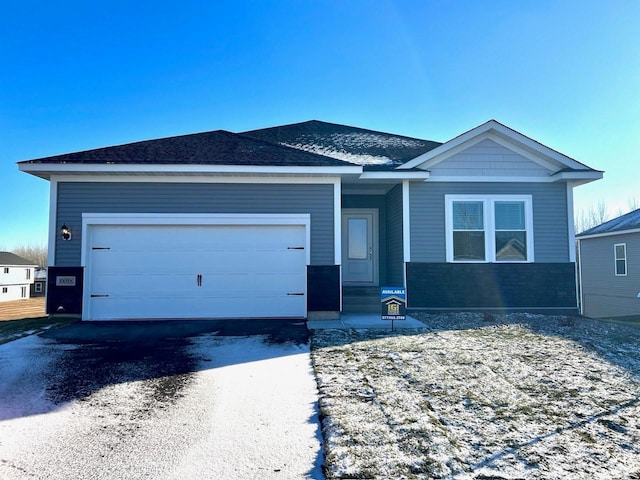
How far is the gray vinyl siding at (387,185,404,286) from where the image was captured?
927 centimetres

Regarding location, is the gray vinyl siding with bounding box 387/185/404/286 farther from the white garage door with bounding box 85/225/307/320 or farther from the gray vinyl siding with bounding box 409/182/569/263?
the white garage door with bounding box 85/225/307/320

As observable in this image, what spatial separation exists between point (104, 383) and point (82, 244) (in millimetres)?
4773

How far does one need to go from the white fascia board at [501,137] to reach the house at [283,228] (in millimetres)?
31

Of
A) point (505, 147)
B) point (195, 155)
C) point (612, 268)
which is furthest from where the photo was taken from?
point (612, 268)

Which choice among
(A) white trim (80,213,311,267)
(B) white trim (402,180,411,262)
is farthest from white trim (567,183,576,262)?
(A) white trim (80,213,311,267)

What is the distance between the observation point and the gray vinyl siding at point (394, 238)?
30.4 feet

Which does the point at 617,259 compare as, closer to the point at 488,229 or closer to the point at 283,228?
the point at 488,229

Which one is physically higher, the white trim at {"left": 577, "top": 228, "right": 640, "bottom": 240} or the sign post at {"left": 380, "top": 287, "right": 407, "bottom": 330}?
the white trim at {"left": 577, "top": 228, "right": 640, "bottom": 240}

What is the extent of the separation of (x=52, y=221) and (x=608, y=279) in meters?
20.5

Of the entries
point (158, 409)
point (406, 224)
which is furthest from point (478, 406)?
point (406, 224)

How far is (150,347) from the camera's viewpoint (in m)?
5.71

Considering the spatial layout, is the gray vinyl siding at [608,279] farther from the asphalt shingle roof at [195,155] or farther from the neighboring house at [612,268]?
the asphalt shingle roof at [195,155]

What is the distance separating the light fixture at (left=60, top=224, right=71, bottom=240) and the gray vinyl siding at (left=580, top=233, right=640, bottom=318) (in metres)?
19.1

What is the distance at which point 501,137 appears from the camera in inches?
359
